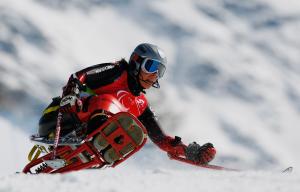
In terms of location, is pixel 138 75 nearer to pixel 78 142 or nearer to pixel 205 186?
pixel 78 142

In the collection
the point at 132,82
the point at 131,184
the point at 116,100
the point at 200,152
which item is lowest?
the point at 131,184

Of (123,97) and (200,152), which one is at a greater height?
(123,97)

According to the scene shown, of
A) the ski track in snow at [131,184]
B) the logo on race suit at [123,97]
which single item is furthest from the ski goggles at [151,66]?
the ski track in snow at [131,184]

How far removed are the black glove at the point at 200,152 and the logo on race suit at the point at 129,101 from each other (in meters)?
1.37

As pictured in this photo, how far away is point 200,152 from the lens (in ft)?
33.5

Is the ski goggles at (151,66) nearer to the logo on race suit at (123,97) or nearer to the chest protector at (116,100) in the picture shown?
the chest protector at (116,100)

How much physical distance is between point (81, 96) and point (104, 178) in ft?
13.4

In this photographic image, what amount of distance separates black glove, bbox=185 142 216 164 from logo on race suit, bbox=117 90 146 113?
4.49 ft

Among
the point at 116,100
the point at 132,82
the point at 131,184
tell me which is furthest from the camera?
the point at 132,82

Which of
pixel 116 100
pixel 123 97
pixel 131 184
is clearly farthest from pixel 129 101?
pixel 131 184

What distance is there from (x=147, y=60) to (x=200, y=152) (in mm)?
2114

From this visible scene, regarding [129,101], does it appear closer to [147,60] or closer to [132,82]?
[132,82]

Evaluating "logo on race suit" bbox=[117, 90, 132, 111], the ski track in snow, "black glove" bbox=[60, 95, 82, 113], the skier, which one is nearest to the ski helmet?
the skier

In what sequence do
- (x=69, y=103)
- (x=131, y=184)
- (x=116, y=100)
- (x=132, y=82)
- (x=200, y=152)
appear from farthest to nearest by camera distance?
1. (x=132, y=82)
2. (x=200, y=152)
3. (x=116, y=100)
4. (x=69, y=103)
5. (x=131, y=184)
